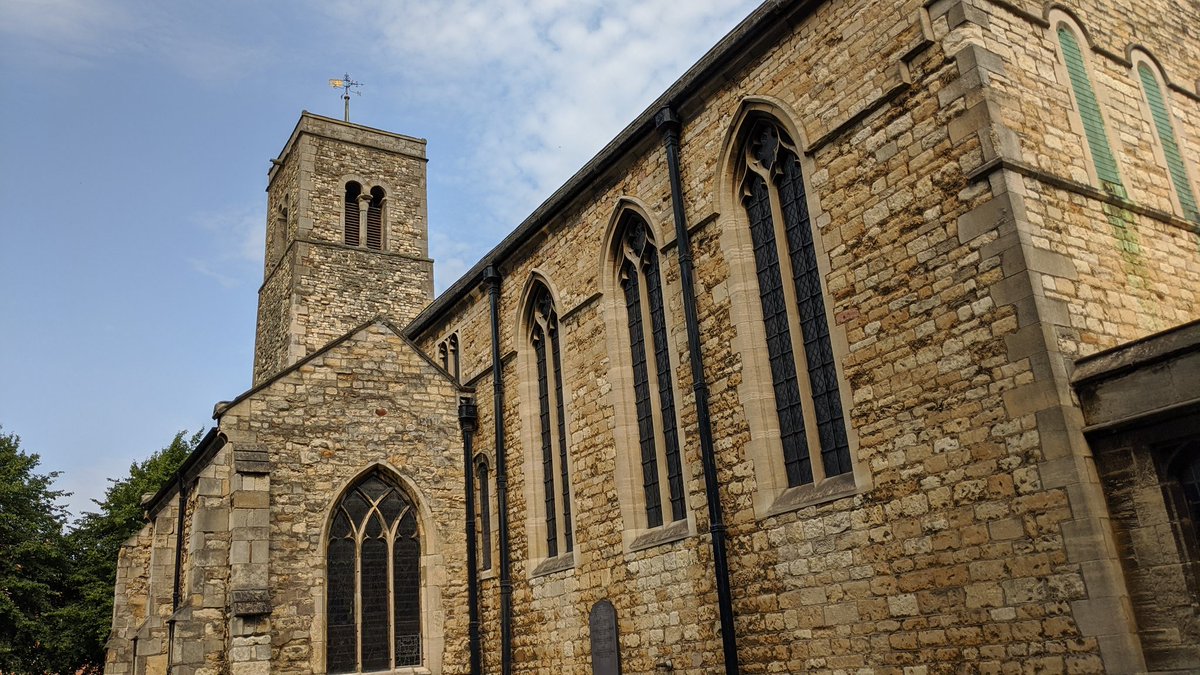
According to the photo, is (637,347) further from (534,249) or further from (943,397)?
(943,397)

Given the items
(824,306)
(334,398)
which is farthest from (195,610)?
(824,306)

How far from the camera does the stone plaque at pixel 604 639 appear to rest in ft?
41.5

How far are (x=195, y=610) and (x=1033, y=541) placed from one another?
11123 millimetres

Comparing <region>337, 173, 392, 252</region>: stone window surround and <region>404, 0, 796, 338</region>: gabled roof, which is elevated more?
<region>337, 173, 392, 252</region>: stone window surround

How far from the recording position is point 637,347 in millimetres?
13617

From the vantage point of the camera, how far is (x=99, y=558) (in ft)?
91.9

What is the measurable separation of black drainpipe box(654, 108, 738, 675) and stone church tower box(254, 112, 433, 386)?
14732 millimetres

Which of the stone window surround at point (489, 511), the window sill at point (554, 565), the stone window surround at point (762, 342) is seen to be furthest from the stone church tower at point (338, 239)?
the stone window surround at point (762, 342)

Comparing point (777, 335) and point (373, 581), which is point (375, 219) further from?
point (777, 335)

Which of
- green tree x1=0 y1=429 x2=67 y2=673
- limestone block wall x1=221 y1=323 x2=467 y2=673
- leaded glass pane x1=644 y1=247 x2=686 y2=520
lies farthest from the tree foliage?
leaded glass pane x1=644 y1=247 x2=686 y2=520

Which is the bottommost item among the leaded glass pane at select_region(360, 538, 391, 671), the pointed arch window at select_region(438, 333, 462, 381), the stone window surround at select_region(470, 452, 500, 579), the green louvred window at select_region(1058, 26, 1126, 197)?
the leaded glass pane at select_region(360, 538, 391, 671)

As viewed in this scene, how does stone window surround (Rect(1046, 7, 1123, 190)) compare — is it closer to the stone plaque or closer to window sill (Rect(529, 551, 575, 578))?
the stone plaque

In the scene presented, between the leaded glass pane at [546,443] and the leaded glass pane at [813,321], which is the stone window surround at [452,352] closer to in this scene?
the leaded glass pane at [546,443]

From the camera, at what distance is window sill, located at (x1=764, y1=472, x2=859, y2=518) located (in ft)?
31.6
